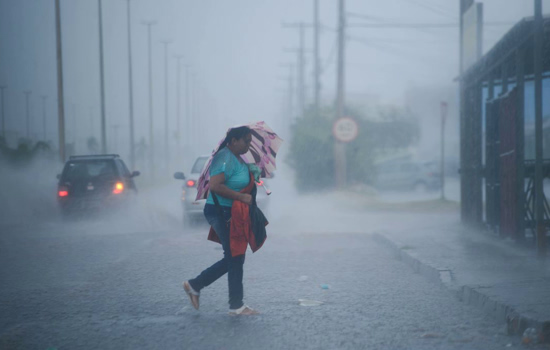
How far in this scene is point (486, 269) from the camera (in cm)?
793

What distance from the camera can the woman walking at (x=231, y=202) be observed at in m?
5.58

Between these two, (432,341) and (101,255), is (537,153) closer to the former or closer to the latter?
(432,341)

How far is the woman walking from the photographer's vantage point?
558 cm

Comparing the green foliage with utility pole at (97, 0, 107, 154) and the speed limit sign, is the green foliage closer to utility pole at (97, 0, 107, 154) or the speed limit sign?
the speed limit sign

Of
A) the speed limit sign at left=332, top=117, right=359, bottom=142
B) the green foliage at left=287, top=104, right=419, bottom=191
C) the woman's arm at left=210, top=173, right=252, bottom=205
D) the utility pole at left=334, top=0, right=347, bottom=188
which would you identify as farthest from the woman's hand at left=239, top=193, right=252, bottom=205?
the green foliage at left=287, top=104, right=419, bottom=191

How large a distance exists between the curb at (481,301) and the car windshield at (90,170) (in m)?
9.94

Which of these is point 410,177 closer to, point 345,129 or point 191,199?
point 345,129

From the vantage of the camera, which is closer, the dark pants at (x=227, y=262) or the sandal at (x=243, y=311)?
the dark pants at (x=227, y=262)

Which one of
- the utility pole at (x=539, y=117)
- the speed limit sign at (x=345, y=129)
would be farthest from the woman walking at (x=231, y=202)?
the speed limit sign at (x=345, y=129)

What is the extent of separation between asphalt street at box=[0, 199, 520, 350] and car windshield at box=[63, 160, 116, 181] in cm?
548

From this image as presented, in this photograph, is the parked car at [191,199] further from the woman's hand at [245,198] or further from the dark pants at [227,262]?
the woman's hand at [245,198]

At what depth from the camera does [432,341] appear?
16.6 feet

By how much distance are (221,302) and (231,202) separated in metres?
1.39

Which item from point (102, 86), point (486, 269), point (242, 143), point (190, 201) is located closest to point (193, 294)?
point (242, 143)
